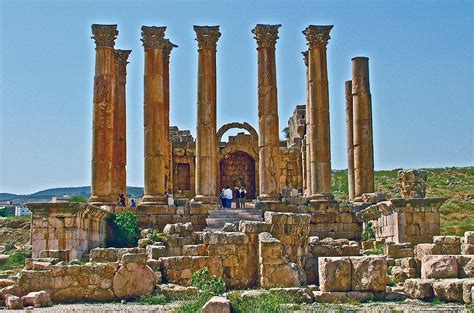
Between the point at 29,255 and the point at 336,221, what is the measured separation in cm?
1347

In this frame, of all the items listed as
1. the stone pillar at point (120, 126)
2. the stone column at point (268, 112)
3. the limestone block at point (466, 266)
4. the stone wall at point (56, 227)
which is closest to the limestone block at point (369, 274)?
the limestone block at point (466, 266)

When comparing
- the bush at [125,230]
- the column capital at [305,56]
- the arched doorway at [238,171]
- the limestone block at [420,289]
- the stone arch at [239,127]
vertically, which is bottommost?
the limestone block at [420,289]

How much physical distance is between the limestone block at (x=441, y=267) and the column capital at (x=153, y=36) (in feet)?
62.3

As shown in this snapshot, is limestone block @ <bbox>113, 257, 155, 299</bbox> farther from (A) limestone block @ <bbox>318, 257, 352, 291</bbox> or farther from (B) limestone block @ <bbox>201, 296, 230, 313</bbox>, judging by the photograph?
(B) limestone block @ <bbox>201, 296, 230, 313</bbox>

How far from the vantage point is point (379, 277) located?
1880cm

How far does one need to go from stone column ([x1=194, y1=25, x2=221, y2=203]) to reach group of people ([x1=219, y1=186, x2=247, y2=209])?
82.5 inches

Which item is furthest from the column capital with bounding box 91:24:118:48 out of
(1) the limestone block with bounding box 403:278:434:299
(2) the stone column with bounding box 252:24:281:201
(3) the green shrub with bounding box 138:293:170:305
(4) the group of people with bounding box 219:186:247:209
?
(1) the limestone block with bounding box 403:278:434:299

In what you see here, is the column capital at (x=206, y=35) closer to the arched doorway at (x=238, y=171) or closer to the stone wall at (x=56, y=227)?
the stone wall at (x=56, y=227)

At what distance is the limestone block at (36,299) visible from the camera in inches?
717

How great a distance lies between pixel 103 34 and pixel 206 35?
483cm

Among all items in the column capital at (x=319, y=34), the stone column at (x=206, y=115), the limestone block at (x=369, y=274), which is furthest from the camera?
the column capital at (x=319, y=34)

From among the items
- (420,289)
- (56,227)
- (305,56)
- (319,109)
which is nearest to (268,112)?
(319,109)

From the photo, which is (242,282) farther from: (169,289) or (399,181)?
(399,181)

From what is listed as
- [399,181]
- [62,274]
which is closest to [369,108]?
[399,181]
